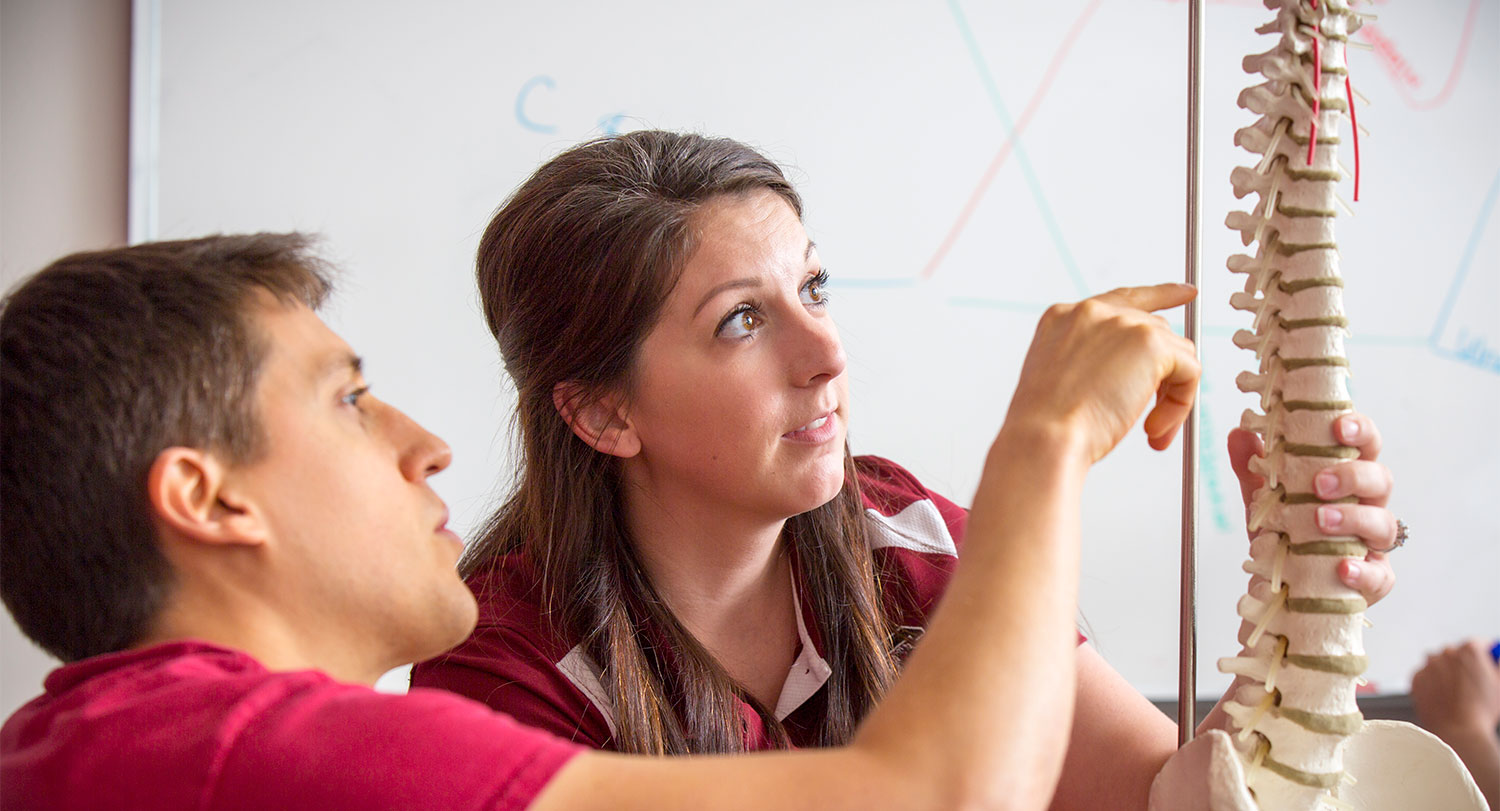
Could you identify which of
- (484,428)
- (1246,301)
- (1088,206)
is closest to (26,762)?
(1246,301)

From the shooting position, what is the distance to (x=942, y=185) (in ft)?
5.65

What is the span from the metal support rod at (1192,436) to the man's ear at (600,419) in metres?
0.53

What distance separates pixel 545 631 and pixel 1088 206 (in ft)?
3.86

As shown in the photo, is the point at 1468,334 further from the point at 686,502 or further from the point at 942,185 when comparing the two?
the point at 686,502

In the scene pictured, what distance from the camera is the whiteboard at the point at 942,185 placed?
5.11 feet

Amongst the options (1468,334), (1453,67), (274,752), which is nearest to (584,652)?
(274,752)

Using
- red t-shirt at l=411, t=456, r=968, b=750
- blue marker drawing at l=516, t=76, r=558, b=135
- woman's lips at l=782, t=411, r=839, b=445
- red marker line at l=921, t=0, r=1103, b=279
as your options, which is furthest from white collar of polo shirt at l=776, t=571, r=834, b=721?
blue marker drawing at l=516, t=76, r=558, b=135

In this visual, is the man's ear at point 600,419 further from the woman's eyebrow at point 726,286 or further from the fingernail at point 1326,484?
the fingernail at point 1326,484

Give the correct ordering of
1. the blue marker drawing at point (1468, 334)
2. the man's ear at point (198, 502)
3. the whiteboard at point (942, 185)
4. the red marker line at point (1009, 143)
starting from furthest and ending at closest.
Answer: the blue marker drawing at point (1468, 334)
the red marker line at point (1009, 143)
the whiteboard at point (942, 185)
the man's ear at point (198, 502)

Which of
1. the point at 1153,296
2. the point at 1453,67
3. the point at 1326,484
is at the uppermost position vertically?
the point at 1453,67

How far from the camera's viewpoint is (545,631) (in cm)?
100

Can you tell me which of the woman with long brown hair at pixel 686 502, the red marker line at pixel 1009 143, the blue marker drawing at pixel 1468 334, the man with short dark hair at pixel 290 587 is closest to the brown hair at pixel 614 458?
the woman with long brown hair at pixel 686 502

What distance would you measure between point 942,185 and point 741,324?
0.84 metres

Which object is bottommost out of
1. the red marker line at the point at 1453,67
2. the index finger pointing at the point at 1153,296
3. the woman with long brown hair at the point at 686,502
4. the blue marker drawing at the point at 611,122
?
the woman with long brown hair at the point at 686,502
